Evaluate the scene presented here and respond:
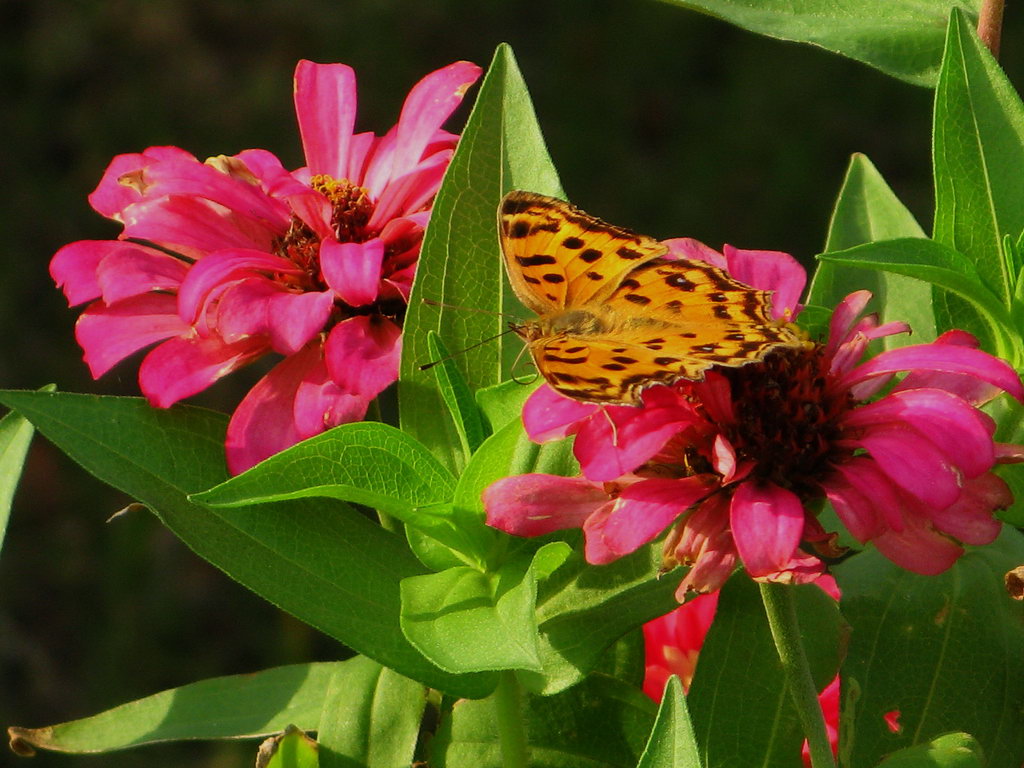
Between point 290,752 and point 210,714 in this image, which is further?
point 210,714

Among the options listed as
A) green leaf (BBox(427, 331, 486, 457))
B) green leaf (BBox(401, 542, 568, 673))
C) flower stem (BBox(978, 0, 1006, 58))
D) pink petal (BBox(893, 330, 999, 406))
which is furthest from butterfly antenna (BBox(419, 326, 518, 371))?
flower stem (BBox(978, 0, 1006, 58))

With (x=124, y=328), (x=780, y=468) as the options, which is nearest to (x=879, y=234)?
(x=780, y=468)

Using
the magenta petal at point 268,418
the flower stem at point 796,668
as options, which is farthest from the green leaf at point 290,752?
the flower stem at point 796,668

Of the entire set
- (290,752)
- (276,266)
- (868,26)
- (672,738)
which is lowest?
(290,752)

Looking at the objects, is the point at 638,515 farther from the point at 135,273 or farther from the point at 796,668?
the point at 135,273

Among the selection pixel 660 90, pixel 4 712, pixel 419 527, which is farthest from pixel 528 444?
pixel 660 90

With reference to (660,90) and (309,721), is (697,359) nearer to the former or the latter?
(309,721)
